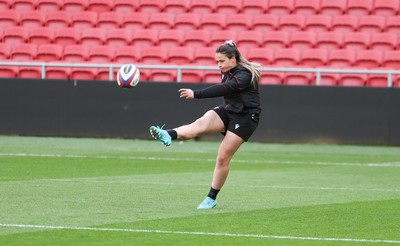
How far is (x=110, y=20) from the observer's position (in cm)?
2659

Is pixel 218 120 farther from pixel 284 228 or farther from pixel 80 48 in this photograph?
pixel 80 48

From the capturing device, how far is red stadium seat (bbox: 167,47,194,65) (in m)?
24.7

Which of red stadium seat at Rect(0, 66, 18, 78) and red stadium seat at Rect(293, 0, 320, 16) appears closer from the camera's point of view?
red stadium seat at Rect(0, 66, 18, 78)

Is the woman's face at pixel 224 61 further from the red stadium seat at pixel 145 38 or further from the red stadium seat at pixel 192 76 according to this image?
the red stadium seat at pixel 145 38

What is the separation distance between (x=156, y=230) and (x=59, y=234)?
37.2 inches

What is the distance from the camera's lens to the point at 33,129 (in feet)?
78.2

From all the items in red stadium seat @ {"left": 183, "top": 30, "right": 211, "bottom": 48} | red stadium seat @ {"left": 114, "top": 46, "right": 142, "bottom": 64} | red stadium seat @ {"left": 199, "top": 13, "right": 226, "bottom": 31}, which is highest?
red stadium seat @ {"left": 199, "top": 13, "right": 226, "bottom": 31}

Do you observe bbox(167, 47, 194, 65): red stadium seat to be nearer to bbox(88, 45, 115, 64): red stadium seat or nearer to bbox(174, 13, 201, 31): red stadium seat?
bbox(174, 13, 201, 31): red stadium seat

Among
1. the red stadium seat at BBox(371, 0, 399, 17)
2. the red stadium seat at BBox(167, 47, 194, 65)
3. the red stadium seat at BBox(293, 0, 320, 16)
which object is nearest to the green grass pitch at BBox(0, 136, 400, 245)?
the red stadium seat at BBox(167, 47, 194, 65)

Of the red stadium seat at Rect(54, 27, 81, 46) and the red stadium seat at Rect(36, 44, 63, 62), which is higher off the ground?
the red stadium seat at Rect(54, 27, 81, 46)

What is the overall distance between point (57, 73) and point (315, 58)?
6.23 metres

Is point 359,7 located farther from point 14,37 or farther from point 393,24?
point 14,37

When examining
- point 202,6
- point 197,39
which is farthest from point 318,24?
point 202,6

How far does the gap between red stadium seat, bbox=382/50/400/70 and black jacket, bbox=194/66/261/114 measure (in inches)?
505
